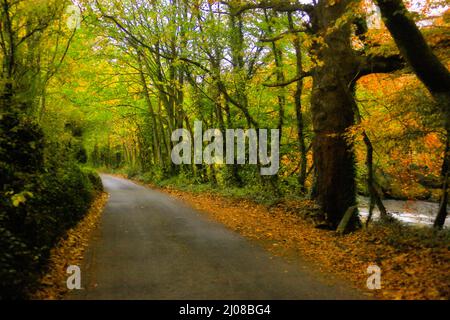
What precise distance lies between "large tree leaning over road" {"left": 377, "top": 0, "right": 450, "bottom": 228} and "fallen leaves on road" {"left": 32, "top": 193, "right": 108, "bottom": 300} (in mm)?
6446

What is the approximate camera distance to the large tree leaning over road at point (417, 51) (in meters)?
5.52

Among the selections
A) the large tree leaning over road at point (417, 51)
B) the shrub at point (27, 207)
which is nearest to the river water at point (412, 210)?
the large tree leaning over road at point (417, 51)

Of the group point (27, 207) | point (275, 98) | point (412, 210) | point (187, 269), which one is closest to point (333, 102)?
point (187, 269)

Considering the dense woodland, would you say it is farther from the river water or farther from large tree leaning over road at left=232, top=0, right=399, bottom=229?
the river water

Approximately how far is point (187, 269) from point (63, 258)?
2.49 m

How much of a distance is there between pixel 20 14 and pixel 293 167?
1359cm

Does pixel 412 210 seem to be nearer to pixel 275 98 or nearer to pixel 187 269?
pixel 275 98

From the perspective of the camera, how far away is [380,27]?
11008 millimetres

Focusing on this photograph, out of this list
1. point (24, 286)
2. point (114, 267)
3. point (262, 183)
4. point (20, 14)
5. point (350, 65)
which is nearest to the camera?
point (24, 286)

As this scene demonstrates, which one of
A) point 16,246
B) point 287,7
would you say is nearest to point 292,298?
point 16,246

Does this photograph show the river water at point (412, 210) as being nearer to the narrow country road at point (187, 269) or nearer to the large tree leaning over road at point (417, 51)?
the narrow country road at point (187, 269)

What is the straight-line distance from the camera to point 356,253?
24.6 feet

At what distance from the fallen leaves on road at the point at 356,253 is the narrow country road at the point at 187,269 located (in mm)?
537
